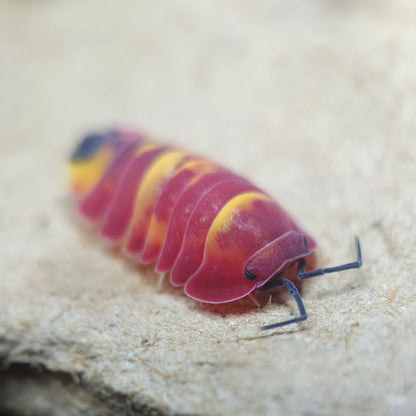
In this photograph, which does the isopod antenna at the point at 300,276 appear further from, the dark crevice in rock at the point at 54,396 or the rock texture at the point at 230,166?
the dark crevice in rock at the point at 54,396

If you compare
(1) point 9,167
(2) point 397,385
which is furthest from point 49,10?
(2) point 397,385

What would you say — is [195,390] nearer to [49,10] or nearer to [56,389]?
[56,389]

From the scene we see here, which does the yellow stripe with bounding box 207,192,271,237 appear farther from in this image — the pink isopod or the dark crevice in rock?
the dark crevice in rock

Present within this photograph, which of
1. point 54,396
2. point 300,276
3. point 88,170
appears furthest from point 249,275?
point 88,170

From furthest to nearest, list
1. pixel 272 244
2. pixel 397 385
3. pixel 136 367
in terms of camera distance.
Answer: pixel 272 244 → pixel 136 367 → pixel 397 385

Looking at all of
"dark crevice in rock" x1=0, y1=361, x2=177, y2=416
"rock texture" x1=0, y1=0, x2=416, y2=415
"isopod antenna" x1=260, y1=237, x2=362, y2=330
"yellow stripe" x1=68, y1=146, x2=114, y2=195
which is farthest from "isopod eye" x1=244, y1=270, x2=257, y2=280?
"yellow stripe" x1=68, y1=146, x2=114, y2=195
